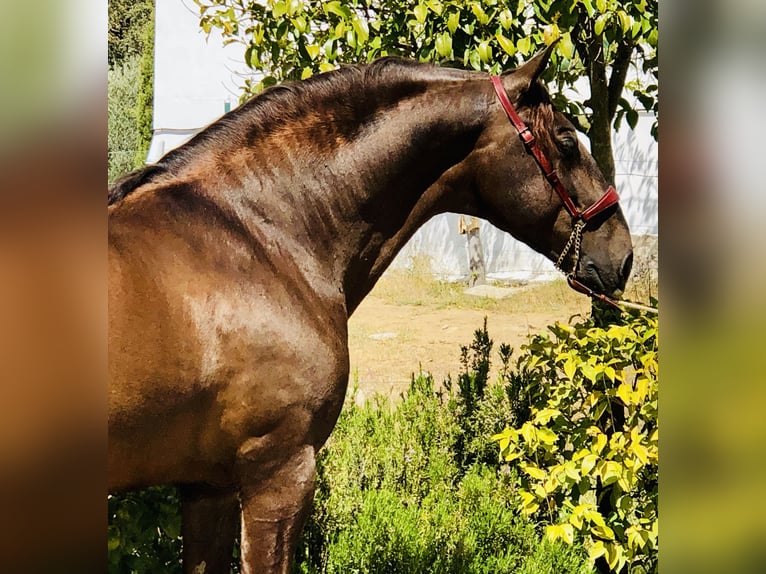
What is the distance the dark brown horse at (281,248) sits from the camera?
2031 mm

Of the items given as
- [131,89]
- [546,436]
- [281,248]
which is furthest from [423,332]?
[131,89]

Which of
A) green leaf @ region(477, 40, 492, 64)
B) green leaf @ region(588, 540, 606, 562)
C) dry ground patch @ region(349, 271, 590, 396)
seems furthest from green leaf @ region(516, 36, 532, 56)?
dry ground patch @ region(349, 271, 590, 396)

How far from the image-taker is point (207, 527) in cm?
256

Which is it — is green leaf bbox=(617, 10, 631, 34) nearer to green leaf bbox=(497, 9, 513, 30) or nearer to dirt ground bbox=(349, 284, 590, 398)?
green leaf bbox=(497, 9, 513, 30)

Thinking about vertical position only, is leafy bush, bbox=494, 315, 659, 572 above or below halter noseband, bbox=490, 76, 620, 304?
below

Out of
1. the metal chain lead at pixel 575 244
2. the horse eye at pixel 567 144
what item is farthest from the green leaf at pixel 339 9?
the metal chain lead at pixel 575 244

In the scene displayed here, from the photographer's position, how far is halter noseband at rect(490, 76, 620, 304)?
247 cm

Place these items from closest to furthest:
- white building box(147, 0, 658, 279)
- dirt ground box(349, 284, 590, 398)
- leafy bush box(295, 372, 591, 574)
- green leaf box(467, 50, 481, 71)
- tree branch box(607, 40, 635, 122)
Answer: green leaf box(467, 50, 481, 71), leafy bush box(295, 372, 591, 574), tree branch box(607, 40, 635, 122), dirt ground box(349, 284, 590, 398), white building box(147, 0, 658, 279)

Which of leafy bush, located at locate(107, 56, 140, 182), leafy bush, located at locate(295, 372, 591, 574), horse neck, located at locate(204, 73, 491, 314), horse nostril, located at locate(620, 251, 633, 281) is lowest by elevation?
leafy bush, located at locate(295, 372, 591, 574)

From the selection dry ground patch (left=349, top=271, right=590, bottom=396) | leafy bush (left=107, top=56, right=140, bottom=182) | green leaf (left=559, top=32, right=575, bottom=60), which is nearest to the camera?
green leaf (left=559, top=32, right=575, bottom=60)

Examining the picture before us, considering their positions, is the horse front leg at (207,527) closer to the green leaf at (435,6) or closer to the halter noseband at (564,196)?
the halter noseband at (564,196)

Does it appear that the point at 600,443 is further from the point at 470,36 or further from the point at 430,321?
the point at 430,321
